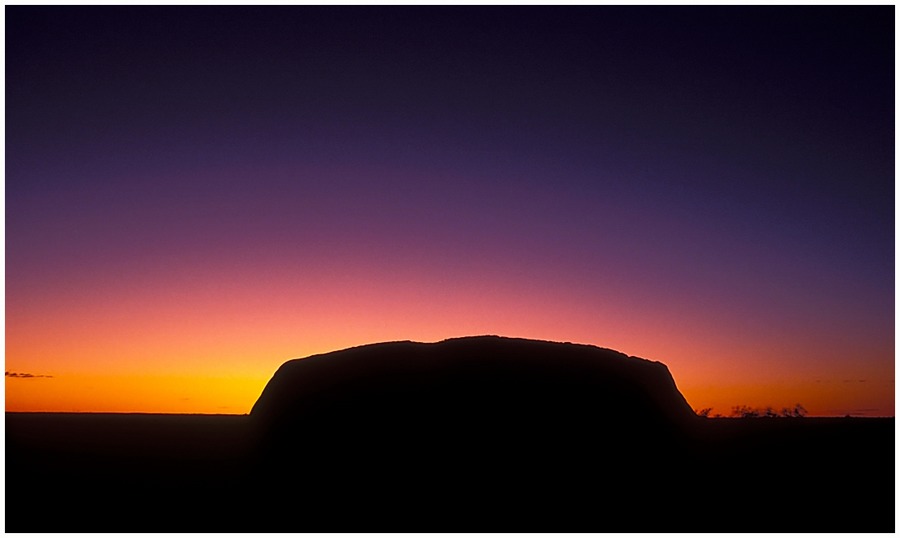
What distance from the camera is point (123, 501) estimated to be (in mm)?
19656

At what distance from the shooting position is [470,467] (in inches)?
677

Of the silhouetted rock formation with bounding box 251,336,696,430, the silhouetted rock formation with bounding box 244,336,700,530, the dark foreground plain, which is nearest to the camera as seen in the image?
the dark foreground plain

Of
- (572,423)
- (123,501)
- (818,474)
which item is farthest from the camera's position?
(818,474)

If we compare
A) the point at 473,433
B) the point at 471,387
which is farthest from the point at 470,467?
the point at 471,387

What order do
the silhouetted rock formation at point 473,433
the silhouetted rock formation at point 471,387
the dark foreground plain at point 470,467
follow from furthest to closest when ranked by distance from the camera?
the silhouetted rock formation at point 471,387 < the silhouetted rock formation at point 473,433 < the dark foreground plain at point 470,467

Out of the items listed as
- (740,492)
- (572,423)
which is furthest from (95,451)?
(740,492)

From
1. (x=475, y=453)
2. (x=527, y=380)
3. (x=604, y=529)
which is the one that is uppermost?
(x=527, y=380)

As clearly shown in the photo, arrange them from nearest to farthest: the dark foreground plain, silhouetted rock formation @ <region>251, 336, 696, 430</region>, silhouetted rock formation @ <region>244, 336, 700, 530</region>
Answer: the dark foreground plain
silhouetted rock formation @ <region>244, 336, 700, 530</region>
silhouetted rock formation @ <region>251, 336, 696, 430</region>

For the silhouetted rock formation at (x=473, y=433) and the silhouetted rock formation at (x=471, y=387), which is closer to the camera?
the silhouetted rock formation at (x=473, y=433)

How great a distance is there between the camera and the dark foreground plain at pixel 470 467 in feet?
53.0

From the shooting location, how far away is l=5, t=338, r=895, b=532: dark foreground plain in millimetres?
16141

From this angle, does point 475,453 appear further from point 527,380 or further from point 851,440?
point 851,440

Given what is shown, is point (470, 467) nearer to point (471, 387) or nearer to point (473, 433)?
point (473, 433)

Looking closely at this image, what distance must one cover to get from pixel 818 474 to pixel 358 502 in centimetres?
1565
